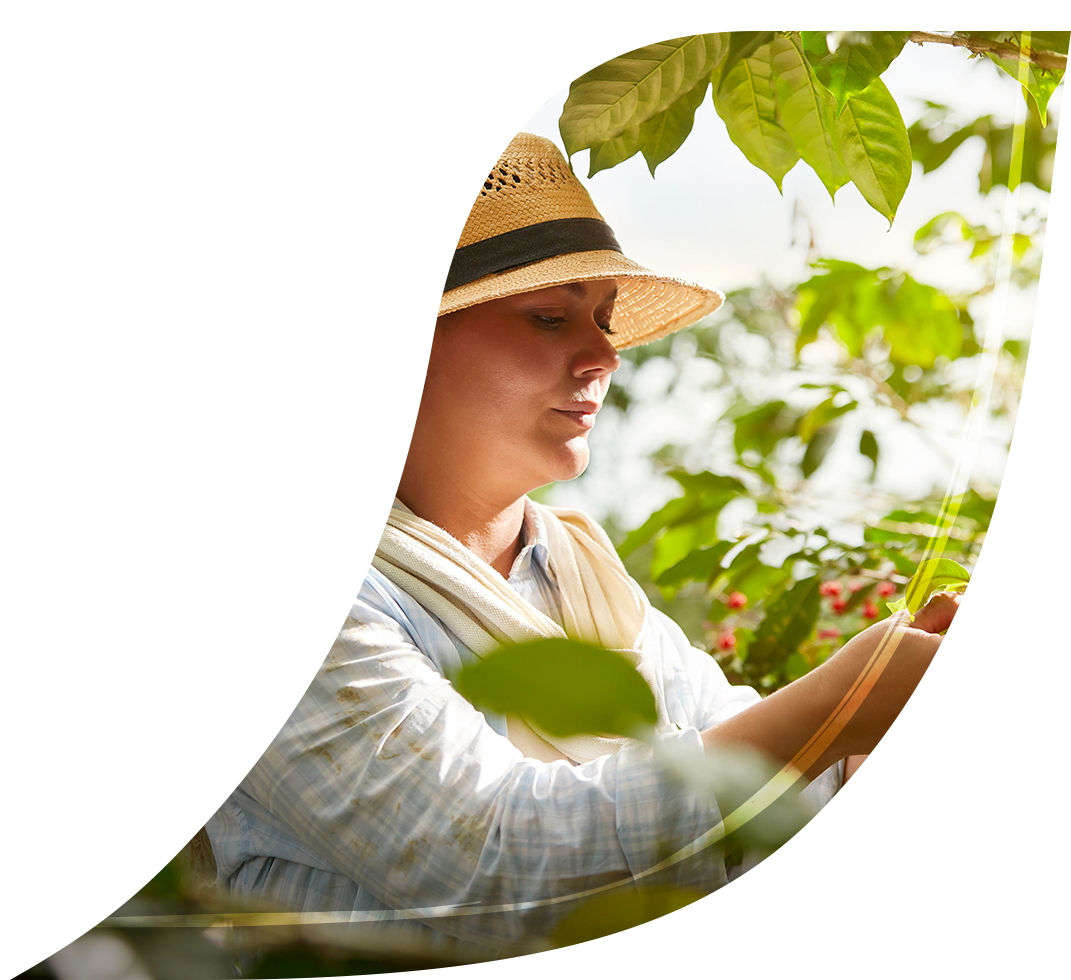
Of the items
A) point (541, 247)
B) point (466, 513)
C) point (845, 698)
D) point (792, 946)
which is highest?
point (541, 247)

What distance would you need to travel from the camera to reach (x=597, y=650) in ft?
0.76

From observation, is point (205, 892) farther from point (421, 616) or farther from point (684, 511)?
point (684, 511)

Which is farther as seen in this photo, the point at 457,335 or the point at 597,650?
the point at 457,335

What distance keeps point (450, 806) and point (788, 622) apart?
0.18 metres

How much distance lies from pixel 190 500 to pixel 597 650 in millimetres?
210

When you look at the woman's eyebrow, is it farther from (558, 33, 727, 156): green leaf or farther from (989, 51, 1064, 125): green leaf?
(989, 51, 1064, 125): green leaf

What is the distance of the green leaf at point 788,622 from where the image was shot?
0.43 metres

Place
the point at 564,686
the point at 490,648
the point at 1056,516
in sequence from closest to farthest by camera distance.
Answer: the point at 564,686 → the point at 490,648 → the point at 1056,516

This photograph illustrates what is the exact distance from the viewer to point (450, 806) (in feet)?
1.27

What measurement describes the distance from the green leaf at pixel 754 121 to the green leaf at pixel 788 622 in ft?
0.61

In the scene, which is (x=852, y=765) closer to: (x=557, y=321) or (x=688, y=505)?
(x=688, y=505)

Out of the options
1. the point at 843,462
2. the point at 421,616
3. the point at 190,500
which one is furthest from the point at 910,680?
the point at 190,500

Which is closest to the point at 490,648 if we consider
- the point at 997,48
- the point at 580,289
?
the point at 580,289

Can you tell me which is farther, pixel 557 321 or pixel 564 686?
pixel 557 321
